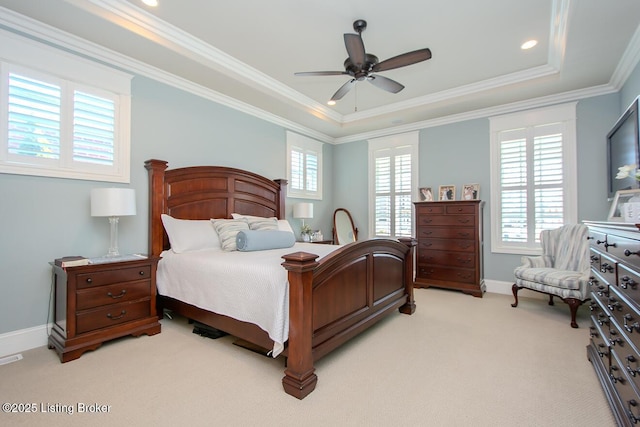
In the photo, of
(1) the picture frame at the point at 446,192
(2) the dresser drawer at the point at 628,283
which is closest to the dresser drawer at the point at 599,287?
(2) the dresser drawer at the point at 628,283

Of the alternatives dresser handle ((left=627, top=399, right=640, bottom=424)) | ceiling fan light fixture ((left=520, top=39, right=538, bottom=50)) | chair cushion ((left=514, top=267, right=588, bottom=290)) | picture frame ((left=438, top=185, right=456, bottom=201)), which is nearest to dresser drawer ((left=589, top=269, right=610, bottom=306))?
dresser handle ((left=627, top=399, right=640, bottom=424))

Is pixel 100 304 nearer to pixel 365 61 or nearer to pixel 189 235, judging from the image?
pixel 189 235

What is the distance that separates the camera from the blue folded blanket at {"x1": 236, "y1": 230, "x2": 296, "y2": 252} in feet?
10.1

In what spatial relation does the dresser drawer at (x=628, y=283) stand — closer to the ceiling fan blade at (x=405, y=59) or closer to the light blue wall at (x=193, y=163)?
the ceiling fan blade at (x=405, y=59)

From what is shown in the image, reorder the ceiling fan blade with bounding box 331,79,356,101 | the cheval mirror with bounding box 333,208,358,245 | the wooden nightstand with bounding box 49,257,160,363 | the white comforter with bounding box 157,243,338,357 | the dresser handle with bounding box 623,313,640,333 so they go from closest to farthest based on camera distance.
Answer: the dresser handle with bounding box 623,313,640,333, the white comforter with bounding box 157,243,338,357, the wooden nightstand with bounding box 49,257,160,363, the ceiling fan blade with bounding box 331,79,356,101, the cheval mirror with bounding box 333,208,358,245

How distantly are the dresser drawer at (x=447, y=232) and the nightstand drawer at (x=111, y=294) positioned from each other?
381cm

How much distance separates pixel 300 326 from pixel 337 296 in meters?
0.52

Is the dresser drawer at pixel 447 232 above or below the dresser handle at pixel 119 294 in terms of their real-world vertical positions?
above

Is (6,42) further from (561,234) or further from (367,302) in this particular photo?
(561,234)

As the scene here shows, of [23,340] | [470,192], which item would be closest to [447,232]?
[470,192]

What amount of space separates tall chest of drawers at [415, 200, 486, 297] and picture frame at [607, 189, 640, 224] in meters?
1.53

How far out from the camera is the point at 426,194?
16.2 ft

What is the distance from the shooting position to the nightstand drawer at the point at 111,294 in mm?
2375

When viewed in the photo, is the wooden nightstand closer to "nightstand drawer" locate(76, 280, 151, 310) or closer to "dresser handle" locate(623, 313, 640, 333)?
"nightstand drawer" locate(76, 280, 151, 310)
